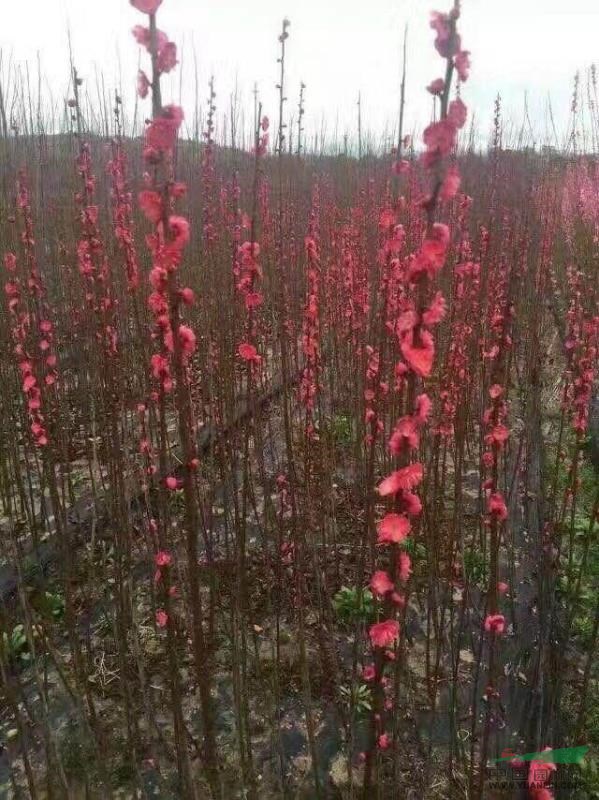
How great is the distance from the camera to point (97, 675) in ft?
8.13

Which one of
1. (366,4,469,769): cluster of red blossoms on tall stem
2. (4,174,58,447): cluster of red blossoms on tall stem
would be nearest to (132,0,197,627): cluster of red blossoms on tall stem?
(366,4,469,769): cluster of red blossoms on tall stem

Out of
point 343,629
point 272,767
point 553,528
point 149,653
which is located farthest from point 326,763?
point 553,528

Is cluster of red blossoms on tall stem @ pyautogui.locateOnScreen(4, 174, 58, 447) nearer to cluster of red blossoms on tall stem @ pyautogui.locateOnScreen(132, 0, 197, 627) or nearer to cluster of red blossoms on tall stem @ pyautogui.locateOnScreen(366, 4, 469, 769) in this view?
cluster of red blossoms on tall stem @ pyautogui.locateOnScreen(132, 0, 197, 627)

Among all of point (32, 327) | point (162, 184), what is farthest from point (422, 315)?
point (32, 327)

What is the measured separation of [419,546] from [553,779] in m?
1.59

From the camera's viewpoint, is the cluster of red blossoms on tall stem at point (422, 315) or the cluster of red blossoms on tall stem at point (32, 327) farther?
the cluster of red blossoms on tall stem at point (32, 327)

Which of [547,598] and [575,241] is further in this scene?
[575,241]

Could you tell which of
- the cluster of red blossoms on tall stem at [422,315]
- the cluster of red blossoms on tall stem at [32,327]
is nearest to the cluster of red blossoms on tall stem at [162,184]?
the cluster of red blossoms on tall stem at [422,315]

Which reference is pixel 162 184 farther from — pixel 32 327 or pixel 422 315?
pixel 32 327

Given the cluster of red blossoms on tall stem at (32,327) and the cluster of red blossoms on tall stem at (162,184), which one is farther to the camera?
the cluster of red blossoms on tall stem at (32,327)

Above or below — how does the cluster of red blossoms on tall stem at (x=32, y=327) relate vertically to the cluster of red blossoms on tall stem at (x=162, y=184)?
below

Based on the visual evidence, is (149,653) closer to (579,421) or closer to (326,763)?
(326,763)

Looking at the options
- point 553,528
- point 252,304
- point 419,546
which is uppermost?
point 252,304

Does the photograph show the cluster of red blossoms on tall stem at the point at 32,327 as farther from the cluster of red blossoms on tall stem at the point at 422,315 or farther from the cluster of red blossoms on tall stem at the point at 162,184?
the cluster of red blossoms on tall stem at the point at 422,315
